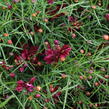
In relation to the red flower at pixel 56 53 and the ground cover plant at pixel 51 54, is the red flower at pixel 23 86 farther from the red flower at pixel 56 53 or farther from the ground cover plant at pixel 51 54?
the red flower at pixel 56 53

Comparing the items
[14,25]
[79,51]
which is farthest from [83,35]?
[14,25]

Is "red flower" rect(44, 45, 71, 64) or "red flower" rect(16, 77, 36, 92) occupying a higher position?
"red flower" rect(44, 45, 71, 64)

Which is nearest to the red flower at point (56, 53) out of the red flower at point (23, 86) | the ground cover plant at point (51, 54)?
the ground cover plant at point (51, 54)

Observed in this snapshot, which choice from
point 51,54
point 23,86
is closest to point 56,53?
point 51,54

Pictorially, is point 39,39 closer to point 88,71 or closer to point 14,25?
point 14,25

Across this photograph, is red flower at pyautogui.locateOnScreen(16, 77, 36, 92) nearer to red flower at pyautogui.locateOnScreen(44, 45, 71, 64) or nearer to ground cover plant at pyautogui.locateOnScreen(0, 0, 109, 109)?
ground cover plant at pyautogui.locateOnScreen(0, 0, 109, 109)

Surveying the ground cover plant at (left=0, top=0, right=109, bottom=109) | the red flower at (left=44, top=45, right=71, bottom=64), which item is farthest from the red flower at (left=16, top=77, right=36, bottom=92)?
the red flower at (left=44, top=45, right=71, bottom=64)

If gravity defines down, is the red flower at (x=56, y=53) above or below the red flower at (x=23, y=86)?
above

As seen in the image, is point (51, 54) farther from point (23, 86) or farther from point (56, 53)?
point (23, 86)
